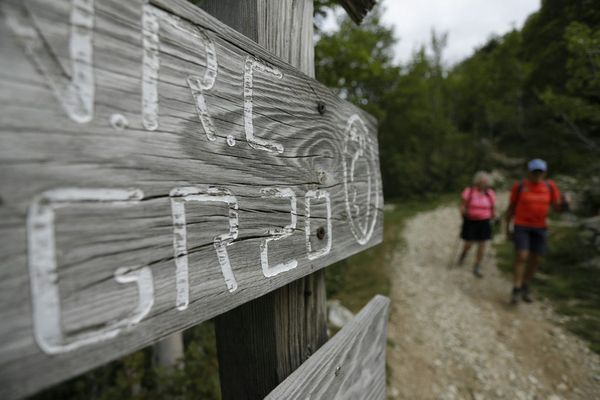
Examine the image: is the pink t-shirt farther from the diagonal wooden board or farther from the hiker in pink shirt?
the diagonal wooden board

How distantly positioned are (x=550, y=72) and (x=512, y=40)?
5.11 m

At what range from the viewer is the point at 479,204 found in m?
4.91

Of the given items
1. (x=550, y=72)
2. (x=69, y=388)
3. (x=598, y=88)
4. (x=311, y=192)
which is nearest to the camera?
(x=311, y=192)

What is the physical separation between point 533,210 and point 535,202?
101 mm

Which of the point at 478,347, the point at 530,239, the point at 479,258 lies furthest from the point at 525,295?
the point at 478,347

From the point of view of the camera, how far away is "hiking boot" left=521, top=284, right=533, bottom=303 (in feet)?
13.4

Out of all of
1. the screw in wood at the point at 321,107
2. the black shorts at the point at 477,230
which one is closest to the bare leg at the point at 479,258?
the black shorts at the point at 477,230

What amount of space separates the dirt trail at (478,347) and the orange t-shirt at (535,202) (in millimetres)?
1219

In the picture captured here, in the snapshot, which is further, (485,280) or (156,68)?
(485,280)

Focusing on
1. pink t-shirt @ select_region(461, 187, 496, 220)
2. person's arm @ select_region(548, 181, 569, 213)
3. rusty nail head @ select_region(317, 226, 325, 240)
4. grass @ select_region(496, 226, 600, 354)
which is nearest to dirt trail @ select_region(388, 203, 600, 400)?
grass @ select_region(496, 226, 600, 354)

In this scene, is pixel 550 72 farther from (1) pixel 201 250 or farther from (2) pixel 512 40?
(1) pixel 201 250

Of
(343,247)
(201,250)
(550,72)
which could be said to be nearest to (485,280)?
(343,247)

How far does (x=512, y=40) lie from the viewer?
53.5 feet

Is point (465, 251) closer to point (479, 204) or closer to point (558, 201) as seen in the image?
point (479, 204)
